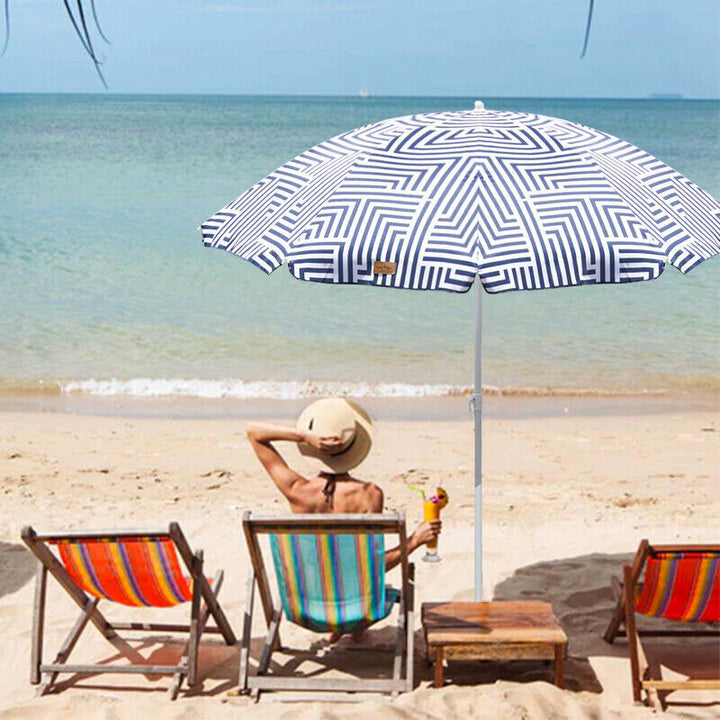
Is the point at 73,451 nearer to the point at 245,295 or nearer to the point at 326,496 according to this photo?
the point at 326,496

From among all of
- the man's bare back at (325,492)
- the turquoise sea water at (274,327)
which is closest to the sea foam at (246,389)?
the turquoise sea water at (274,327)

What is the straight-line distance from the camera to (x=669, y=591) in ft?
13.2

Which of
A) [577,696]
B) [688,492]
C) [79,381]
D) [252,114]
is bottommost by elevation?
[577,696]

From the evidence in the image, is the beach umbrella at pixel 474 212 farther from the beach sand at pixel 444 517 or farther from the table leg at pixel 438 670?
the beach sand at pixel 444 517

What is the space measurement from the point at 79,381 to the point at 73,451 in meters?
2.75

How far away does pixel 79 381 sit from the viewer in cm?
1088

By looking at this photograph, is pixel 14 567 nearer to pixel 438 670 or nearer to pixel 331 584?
pixel 331 584

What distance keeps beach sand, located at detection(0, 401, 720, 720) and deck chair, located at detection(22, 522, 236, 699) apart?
0.11 m

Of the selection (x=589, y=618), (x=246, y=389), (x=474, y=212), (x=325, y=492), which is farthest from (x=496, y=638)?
(x=246, y=389)

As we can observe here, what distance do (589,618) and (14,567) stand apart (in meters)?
2.87

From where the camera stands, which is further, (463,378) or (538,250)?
(463,378)

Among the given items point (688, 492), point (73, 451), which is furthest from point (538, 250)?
point (73, 451)

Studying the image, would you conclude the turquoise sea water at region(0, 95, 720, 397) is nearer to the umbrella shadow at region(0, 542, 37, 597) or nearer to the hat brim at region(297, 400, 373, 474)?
the umbrella shadow at region(0, 542, 37, 597)

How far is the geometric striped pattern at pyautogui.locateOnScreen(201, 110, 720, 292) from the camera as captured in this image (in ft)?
11.6
